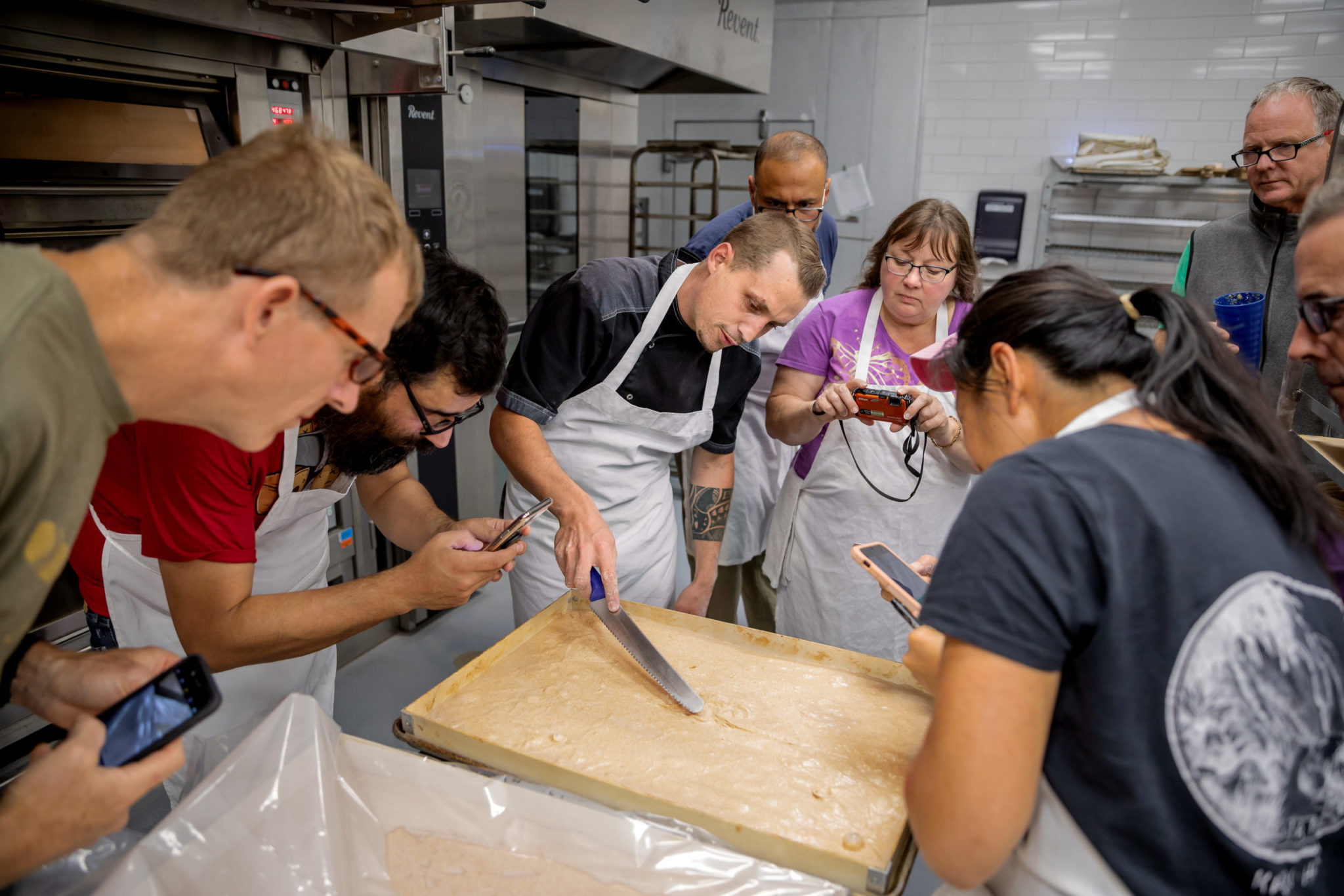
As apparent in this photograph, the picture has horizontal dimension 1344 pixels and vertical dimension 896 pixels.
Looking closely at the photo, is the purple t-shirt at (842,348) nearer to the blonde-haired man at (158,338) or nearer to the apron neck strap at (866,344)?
the apron neck strap at (866,344)

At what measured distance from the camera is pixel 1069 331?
935mm

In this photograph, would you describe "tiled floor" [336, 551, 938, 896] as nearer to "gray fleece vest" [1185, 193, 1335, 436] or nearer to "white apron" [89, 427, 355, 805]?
"white apron" [89, 427, 355, 805]

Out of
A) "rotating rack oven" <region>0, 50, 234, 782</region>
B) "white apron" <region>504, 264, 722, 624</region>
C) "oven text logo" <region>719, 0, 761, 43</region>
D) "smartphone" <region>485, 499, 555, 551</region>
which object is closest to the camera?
"smartphone" <region>485, 499, 555, 551</region>

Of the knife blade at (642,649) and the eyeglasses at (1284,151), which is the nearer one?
the knife blade at (642,649)

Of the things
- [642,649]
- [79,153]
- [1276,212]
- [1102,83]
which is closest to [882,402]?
[642,649]

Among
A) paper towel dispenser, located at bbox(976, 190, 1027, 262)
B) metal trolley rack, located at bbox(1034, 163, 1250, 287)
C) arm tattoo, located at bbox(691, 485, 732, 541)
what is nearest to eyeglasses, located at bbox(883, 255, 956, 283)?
arm tattoo, located at bbox(691, 485, 732, 541)

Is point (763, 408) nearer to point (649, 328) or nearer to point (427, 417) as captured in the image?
point (649, 328)

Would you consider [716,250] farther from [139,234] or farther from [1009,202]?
[1009,202]

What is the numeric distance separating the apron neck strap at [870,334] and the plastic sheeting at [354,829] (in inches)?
52.4

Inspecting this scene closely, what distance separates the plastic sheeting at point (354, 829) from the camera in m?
0.94

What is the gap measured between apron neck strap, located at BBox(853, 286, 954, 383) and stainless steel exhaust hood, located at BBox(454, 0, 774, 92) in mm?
1243

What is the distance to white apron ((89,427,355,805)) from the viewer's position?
1.41m

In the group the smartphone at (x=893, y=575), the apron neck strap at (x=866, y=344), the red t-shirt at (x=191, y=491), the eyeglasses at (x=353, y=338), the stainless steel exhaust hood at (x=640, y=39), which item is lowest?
the smartphone at (x=893, y=575)

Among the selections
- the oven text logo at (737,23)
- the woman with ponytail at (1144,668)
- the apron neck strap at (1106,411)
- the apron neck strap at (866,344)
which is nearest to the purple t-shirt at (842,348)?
the apron neck strap at (866,344)
